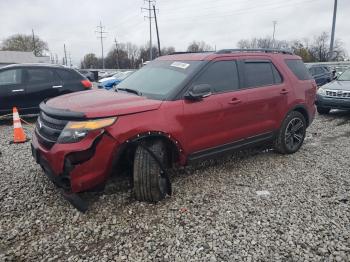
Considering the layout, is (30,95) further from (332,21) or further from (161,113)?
(332,21)

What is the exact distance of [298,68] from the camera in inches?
218

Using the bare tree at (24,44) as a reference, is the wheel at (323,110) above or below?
below

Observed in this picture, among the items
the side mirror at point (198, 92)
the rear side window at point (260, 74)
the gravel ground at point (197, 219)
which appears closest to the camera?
the gravel ground at point (197, 219)

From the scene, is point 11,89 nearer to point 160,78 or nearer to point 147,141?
point 160,78

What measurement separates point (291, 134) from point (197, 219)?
2.89m

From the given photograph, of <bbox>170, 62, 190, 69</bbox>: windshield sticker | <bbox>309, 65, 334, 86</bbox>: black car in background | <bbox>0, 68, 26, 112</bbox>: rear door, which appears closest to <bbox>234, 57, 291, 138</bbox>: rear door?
<bbox>170, 62, 190, 69</bbox>: windshield sticker

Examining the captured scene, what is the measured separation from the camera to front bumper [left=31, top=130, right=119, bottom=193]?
312cm

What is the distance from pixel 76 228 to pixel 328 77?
16565mm

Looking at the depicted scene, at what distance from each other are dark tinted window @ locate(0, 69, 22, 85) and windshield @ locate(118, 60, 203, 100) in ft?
16.5

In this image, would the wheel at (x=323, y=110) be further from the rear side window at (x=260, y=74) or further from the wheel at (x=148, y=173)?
the wheel at (x=148, y=173)

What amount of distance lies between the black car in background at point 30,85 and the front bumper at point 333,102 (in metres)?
7.19

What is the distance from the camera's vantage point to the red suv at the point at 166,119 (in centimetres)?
318

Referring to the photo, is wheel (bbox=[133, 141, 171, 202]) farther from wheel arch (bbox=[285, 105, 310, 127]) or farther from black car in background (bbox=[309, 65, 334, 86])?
black car in background (bbox=[309, 65, 334, 86])

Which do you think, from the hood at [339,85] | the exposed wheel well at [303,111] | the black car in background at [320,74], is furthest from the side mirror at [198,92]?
the black car in background at [320,74]
